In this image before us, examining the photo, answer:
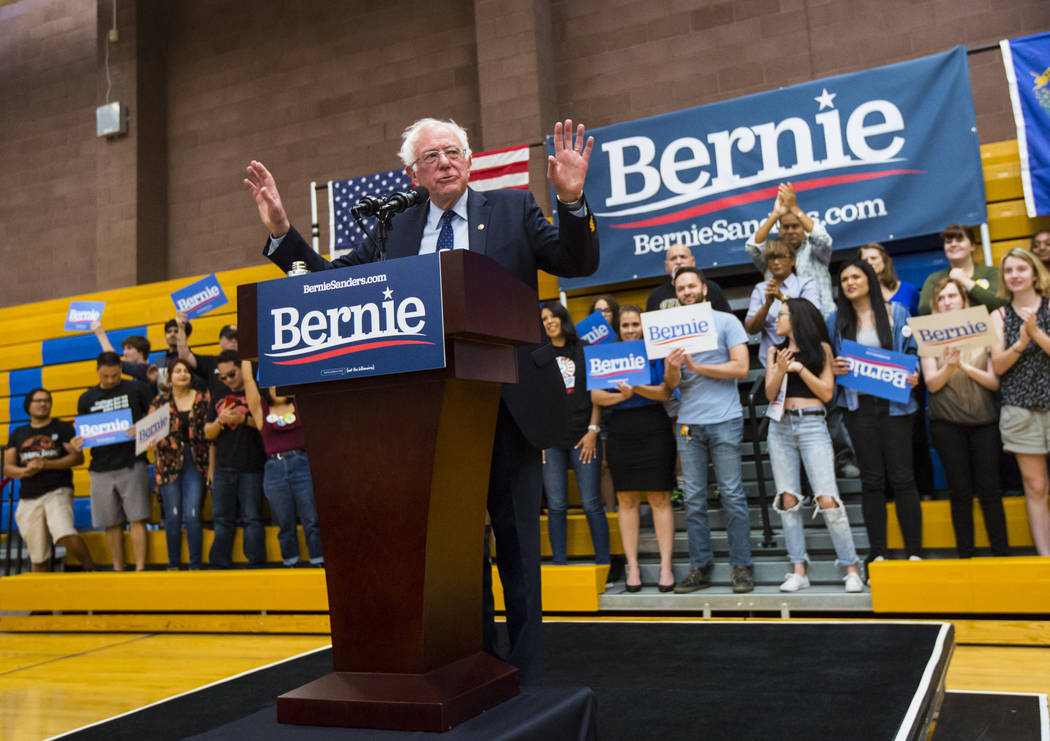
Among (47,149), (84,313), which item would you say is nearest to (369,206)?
(84,313)

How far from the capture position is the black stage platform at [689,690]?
143 centimetres

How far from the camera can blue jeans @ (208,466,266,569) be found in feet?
16.1

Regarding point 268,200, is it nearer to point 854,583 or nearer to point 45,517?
point 854,583

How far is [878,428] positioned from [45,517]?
512cm

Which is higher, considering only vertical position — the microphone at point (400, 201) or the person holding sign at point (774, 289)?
the person holding sign at point (774, 289)

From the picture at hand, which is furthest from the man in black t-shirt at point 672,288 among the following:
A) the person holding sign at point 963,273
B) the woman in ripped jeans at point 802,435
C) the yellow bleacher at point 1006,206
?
the yellow bleacher at point 1006,206

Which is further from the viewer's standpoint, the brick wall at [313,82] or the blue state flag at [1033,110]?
the brick wall at [313,82]

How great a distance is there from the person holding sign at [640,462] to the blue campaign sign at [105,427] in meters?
2.95

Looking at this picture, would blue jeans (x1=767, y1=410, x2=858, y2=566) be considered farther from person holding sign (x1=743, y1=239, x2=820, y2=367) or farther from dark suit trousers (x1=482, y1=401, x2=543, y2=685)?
dark suit trousers (x1=482, y1=401, x2=543, y2=685)

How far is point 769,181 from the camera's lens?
5.05m

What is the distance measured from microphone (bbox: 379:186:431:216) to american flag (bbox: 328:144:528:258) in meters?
4.29

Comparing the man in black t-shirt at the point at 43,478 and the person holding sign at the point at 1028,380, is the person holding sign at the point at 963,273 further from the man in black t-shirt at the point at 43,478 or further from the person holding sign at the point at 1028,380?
the man in black t-shirt at the point at 43,478

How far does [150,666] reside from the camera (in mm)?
3809

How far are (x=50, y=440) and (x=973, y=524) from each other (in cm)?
532
